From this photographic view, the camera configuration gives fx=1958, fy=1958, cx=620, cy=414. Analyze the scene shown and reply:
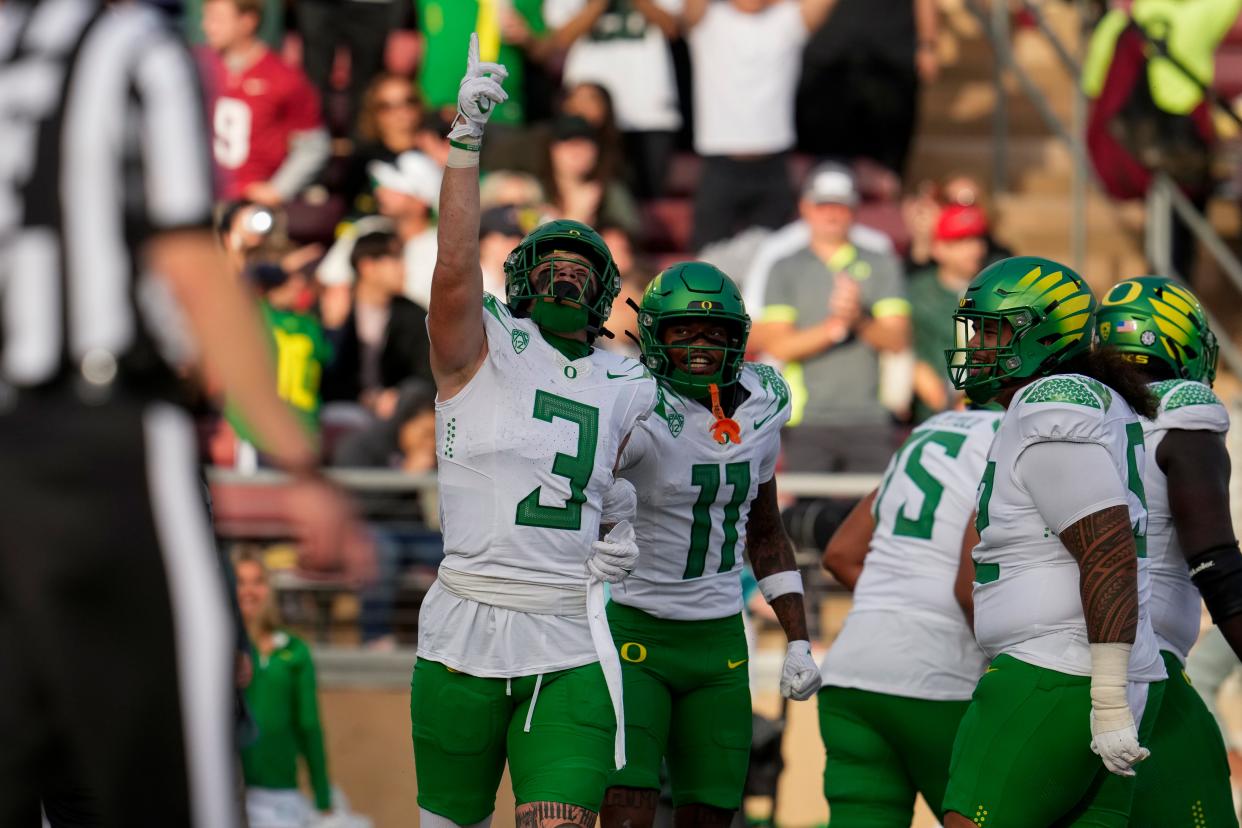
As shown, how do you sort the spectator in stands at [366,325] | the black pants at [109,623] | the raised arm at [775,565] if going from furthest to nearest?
the spectator in stands at [366,325]
the raised arm at [775,565]
the black pants at [109,623]

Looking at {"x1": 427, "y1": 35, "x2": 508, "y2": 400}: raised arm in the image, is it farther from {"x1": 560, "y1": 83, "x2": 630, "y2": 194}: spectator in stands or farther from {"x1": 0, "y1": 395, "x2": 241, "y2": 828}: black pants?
{"x1": 560, "y1": 83, "x2": 630, "y2": 194}: spectator in stands

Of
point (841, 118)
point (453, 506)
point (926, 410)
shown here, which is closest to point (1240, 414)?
point (926, 410)

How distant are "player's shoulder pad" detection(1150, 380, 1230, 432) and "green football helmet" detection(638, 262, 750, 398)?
1279mm

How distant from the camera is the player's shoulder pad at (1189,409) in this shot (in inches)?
210

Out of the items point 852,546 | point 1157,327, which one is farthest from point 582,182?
point 1157,327

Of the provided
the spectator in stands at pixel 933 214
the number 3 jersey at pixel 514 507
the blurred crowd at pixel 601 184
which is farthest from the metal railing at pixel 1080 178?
the number 3 jersey at pixel 514 507

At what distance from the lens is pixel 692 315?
233 inches

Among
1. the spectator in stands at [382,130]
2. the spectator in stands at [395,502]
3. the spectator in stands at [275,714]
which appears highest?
the spectator in stands at [382,130]

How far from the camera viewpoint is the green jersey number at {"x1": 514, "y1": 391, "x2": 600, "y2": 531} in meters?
5.27

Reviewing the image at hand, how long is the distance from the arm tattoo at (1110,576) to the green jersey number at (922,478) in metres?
1.31

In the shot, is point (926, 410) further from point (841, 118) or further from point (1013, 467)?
point (1013, 467)

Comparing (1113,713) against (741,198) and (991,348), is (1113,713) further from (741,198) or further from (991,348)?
(741,198)

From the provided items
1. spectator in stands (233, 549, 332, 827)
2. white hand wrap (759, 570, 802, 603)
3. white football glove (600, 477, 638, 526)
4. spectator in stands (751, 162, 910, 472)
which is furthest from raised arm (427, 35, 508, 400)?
spectator in stands (751, 162, 910, 472)

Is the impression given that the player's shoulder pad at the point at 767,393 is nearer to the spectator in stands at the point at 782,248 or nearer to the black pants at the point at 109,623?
the black pants at the point at 109,623
